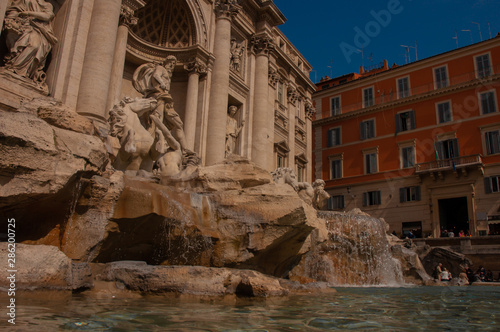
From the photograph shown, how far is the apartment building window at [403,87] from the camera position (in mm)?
30797

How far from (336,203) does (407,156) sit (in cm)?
650

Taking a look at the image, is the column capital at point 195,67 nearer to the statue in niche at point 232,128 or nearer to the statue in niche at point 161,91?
the statue in niche at point 232,128

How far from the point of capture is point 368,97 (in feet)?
108

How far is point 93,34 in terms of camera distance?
476 inches

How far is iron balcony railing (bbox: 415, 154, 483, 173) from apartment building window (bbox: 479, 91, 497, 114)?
3.40 meters

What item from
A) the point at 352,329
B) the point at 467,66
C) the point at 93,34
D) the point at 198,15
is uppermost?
the point at 467,66

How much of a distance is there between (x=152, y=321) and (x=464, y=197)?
27.8 m

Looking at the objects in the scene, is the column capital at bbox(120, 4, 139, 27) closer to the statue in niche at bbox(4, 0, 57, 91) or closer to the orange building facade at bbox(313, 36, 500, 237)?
the statue in niche at bbox(4, 0, 57, 91)

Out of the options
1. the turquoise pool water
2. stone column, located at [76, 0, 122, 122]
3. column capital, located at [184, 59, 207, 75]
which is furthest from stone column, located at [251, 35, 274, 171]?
the turquoise pool water

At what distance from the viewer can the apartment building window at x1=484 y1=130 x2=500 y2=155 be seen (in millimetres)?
25578

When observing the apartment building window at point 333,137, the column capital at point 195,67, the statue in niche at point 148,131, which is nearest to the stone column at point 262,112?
the column capital at point 195,67

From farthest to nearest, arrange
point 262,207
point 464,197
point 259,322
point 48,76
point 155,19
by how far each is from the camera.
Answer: point 464,197, point 155,19, point 48,76, point 262,207, point 259,322

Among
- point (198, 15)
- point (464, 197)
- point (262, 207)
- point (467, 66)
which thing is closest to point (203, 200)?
point (262, 207)

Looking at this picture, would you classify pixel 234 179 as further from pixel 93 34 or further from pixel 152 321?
pixel 93 34
